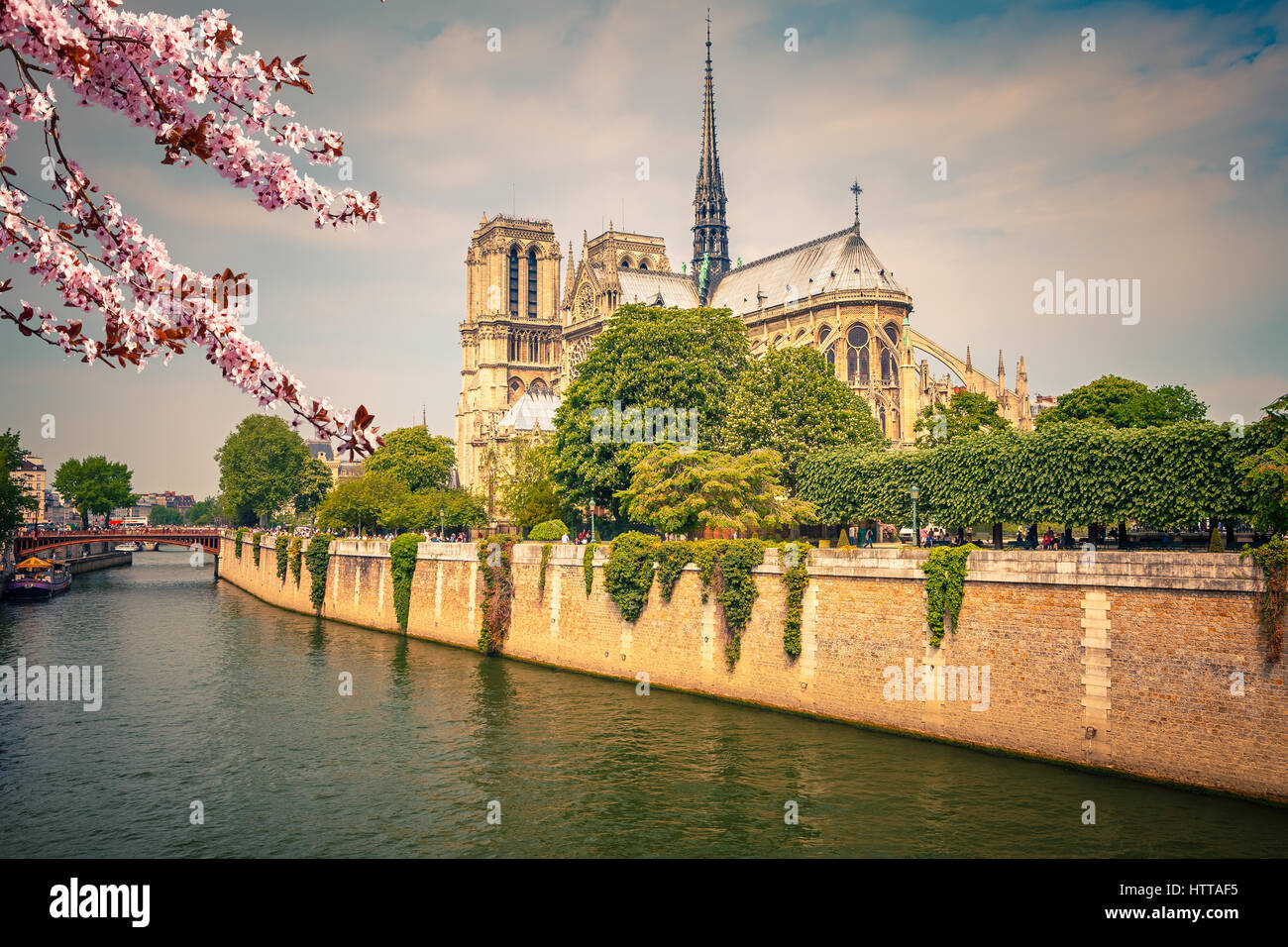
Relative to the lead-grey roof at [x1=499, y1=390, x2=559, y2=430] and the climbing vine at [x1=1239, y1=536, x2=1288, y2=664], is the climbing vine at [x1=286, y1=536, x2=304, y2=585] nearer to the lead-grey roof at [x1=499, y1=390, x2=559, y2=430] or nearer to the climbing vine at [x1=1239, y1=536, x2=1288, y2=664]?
the lead-grey roof at [x1=499, y1=390, x2=559, y2=430]

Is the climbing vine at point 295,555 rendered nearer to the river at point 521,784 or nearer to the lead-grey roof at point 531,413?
the river at point 521,784

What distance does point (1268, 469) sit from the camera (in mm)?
25531

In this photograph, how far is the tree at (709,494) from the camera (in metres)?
40.1

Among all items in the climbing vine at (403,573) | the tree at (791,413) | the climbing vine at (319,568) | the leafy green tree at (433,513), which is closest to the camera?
the tree at (791,413)

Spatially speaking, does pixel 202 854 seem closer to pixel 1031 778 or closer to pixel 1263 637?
pixel 1031 778

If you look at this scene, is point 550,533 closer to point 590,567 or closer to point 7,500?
point 590,567

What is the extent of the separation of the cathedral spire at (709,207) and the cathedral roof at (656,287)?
2.47 metres

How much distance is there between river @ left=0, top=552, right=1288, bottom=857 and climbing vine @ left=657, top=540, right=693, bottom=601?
4.20m

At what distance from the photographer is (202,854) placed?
2000cm

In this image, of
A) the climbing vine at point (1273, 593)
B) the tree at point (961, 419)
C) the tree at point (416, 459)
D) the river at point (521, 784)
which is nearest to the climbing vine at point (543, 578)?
the river at point (521, 784)

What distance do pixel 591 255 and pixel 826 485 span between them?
9634 centimetres

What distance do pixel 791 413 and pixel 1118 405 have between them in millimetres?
23195

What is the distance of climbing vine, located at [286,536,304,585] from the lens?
68.8m

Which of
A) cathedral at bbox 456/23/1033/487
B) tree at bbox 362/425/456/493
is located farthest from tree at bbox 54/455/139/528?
tree at bbox 362/425/456/493
